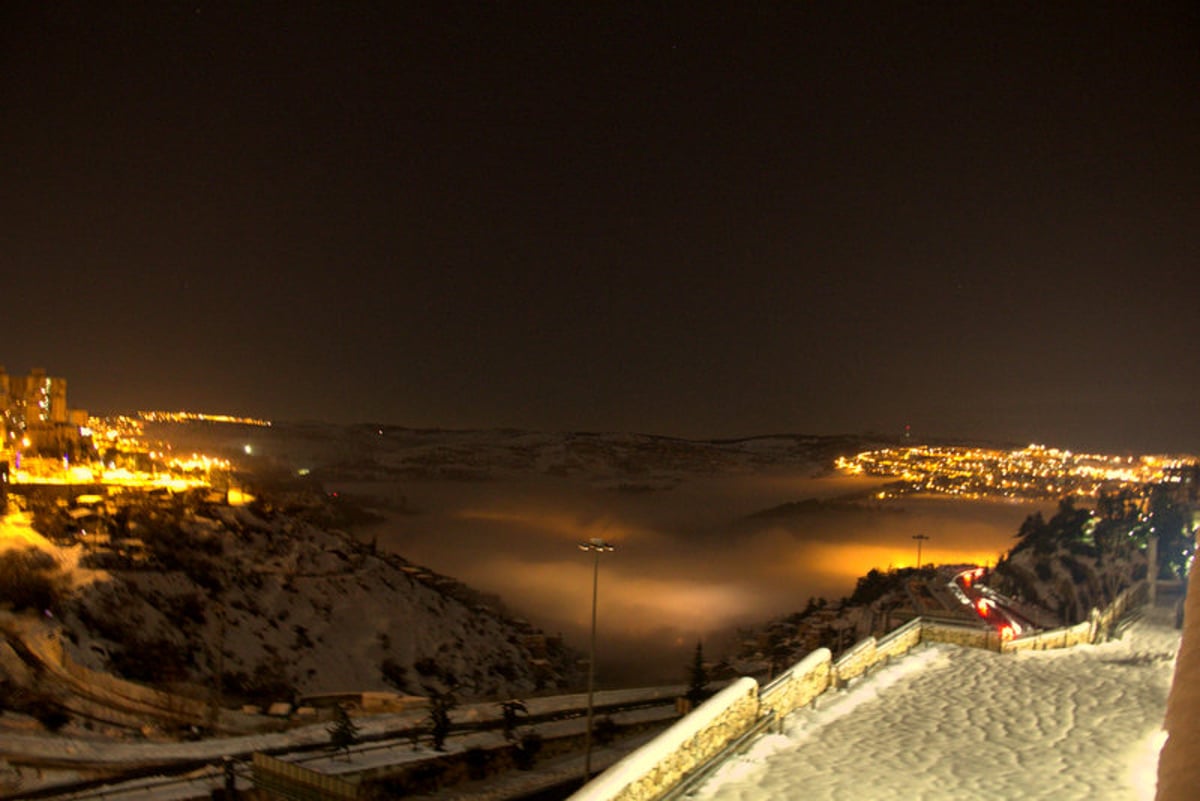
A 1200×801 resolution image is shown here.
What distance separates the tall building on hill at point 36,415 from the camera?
5304cm

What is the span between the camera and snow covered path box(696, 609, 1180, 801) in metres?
7.72

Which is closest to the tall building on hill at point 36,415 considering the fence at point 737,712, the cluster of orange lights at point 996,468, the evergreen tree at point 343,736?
the evergreen tree at point 343,736

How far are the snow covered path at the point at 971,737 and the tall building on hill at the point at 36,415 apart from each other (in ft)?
188

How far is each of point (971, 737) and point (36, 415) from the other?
62.4 metres

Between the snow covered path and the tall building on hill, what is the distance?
57328 mm

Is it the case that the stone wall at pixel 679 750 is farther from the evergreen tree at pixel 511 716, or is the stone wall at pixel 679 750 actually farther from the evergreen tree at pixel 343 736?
the evergreen tree at pixel 511 716

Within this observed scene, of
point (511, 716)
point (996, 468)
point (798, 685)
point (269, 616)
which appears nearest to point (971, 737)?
point (798, 685)

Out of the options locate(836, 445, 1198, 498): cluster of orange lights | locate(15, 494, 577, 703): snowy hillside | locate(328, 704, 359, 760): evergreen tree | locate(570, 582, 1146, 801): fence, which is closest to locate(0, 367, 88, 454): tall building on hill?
locate(15, 494, 577, 703): snowy hillside

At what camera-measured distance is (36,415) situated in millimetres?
55438

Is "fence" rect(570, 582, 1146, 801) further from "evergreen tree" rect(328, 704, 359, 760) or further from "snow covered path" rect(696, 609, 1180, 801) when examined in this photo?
"evergreen tree" rect(328, 704, 359, 760)

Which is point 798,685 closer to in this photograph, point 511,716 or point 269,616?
point 511,716

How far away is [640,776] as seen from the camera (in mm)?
6895

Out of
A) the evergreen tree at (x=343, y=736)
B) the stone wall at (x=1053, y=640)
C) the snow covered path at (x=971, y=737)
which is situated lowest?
the evergreen tree at (x=343, y=736)

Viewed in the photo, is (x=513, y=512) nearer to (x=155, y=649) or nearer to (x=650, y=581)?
(x=650, y=581)
